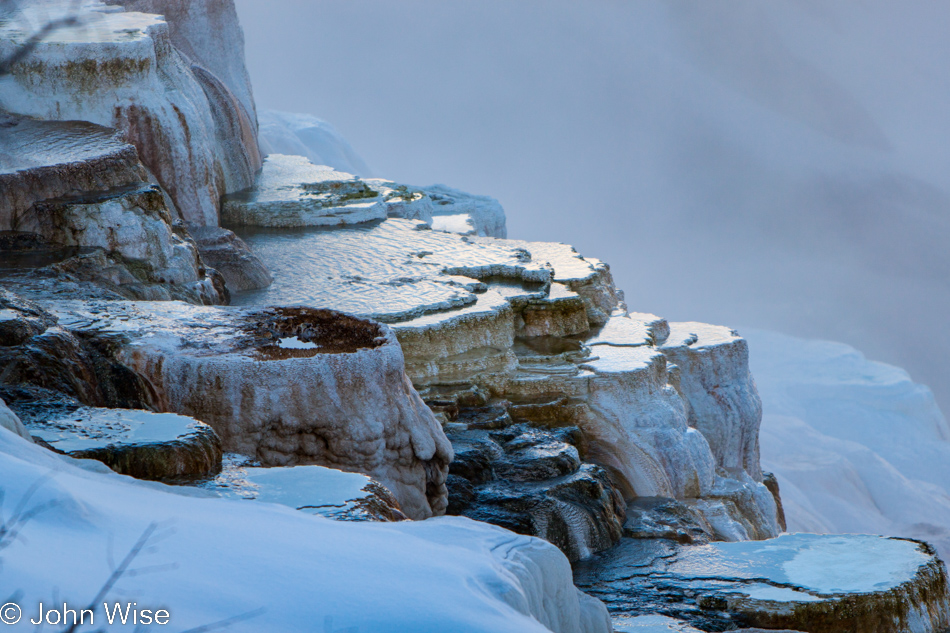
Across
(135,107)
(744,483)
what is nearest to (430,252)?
(135,107)

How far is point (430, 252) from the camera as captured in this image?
9.62 m

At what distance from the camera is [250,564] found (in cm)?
212

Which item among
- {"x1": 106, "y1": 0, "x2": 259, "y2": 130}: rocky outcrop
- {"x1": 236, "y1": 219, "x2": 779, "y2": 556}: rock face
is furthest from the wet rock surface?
{"x1": 106, "y1": 0, "x2": 259, "y2": 130}: rocky outcrop

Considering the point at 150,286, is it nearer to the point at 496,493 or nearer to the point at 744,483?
the point at 496,493

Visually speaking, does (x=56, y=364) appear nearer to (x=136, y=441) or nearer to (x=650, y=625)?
(x=136, y=441)

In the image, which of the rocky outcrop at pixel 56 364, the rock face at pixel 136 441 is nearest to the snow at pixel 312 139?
the rocky outcrop at pixel 56 364

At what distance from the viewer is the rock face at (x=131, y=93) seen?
28.5 feet

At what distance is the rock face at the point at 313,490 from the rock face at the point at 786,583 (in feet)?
6.75

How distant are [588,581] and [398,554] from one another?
3.48 meters

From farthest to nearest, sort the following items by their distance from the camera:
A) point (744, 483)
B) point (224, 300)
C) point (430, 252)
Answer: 1. point (430, 252)
2. point (744, 483)
3. point (224, 300)

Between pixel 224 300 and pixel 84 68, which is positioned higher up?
pixel 84 68

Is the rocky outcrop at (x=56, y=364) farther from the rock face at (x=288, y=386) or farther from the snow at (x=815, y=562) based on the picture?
the snow at (x=815, y=562)

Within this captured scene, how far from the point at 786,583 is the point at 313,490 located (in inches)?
109

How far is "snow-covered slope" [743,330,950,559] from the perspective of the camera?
2331cm
